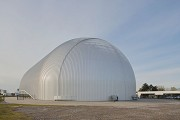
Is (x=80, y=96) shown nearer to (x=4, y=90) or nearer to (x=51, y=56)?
(x=51, y=56)

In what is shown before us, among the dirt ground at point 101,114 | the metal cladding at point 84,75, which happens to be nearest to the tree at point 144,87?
the metal cladding at point 84,75

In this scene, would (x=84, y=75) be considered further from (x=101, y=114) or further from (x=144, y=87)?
(x=144, y=87)

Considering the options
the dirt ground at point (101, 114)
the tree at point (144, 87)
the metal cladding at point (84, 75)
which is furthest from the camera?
the tree at point (144, 87)

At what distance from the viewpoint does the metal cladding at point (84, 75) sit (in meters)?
48.9

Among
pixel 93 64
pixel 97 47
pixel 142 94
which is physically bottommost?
pixel 142 94

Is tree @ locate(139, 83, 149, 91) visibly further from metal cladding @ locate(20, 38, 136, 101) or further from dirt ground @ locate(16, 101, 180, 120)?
dirt ground @ locate(16, 101, 180, 120)

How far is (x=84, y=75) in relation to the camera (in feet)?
162

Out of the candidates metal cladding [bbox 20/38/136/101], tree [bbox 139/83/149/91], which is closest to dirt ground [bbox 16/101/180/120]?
metal cladding [bbox 20/38/136/101]

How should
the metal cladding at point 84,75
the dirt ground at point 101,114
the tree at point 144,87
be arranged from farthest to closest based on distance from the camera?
the tree at point 144,87
the metal cladding at point 84,75
the dirt ground at point 101,114

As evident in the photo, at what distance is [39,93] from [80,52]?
37.7 ft

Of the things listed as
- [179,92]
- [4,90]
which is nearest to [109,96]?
[179,92]

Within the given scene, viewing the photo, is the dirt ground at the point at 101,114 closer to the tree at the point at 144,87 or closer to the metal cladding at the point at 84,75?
the metal cladding at the point at 84,75

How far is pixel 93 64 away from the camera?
50.8 metres

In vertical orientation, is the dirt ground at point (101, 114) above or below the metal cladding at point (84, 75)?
below
